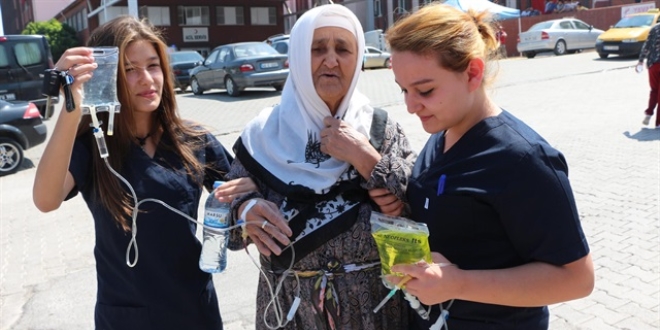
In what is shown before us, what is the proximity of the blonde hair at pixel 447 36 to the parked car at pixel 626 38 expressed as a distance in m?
20.3

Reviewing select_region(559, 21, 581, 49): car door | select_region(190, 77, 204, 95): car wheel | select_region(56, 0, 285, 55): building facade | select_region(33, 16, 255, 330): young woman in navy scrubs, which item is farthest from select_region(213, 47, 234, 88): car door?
select_region(56, 0, 285, 55): building facade

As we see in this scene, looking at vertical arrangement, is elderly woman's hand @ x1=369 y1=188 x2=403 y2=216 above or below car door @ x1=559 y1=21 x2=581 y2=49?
below

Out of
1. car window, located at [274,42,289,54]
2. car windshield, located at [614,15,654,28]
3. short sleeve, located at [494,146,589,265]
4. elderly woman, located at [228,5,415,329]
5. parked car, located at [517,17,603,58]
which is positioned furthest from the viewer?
parked car, located at [517,17,603,58]

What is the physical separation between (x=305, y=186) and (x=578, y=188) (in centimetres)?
553

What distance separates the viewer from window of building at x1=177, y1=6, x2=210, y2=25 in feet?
142

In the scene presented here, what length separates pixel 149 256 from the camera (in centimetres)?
232

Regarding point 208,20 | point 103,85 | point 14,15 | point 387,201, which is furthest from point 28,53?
point 14,15

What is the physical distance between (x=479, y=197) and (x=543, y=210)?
0.57 feet

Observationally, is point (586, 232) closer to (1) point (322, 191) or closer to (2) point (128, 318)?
(1) point (322, 191)

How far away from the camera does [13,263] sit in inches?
226

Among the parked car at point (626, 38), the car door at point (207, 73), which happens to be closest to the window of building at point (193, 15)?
the car door at point (207, 73)

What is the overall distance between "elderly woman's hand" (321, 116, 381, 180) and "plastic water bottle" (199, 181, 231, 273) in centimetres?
45

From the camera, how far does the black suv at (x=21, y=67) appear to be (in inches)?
597

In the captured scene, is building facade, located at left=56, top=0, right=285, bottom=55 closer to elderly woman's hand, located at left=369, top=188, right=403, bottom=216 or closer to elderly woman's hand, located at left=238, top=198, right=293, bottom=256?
elderly woman's hand, located at left=238, top=198, right=293, bottom=256
